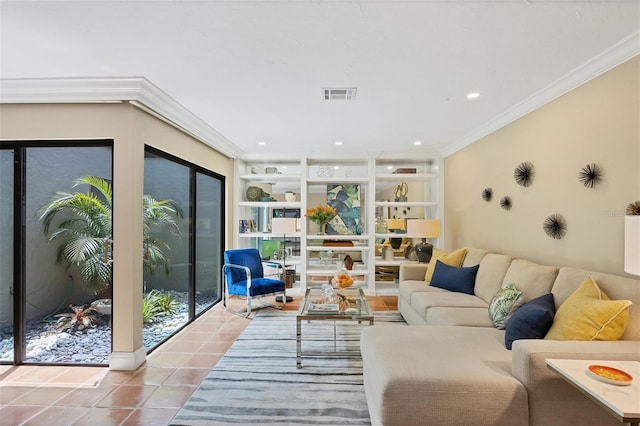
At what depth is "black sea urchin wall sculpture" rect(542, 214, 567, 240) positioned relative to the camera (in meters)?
2.61

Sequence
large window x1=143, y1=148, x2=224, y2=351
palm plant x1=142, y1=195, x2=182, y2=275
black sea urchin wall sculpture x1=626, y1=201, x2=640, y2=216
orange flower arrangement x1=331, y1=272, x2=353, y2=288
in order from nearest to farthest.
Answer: black sea urchin wall sculpture x1=626, y1=201, x2=640, y2=216 → palm plant x1=142, y1=195, x2=182, y2=275 → large window x1=143, y1=148, x2=224, y2=351 → orange flower arrangement x1=331, y1=272, x2=353, y2=288

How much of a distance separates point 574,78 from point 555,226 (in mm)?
1215

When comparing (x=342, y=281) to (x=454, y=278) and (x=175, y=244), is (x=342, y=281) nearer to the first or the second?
(x=454, y=278)

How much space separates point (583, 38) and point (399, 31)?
3.92 feet

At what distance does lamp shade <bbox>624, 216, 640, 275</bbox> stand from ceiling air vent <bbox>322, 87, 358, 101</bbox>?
2065mm

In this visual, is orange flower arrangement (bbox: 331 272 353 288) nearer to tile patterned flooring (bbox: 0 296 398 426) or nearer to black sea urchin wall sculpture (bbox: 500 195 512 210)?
tile patterned flooring (bbox: 0 296 398 426)

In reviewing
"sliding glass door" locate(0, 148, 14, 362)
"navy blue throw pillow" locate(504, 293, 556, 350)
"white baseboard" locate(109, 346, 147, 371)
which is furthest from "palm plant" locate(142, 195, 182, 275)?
"navy blue throw pillow" locate(504, 293, 556, 350)

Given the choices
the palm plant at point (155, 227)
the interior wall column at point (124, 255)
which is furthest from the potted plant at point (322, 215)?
the interior wall column at point (124, 255)

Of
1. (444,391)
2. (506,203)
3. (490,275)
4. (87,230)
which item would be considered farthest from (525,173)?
(87,230)

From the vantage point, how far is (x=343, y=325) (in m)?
3.68

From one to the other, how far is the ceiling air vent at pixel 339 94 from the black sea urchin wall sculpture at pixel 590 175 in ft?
6.39

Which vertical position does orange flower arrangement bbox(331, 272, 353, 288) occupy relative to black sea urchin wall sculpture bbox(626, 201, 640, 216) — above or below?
below

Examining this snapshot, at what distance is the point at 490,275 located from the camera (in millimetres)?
3100

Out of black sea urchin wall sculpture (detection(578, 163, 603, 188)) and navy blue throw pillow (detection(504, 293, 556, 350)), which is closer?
navy blue throw pillow (detection(504, 293, 556, 350))
